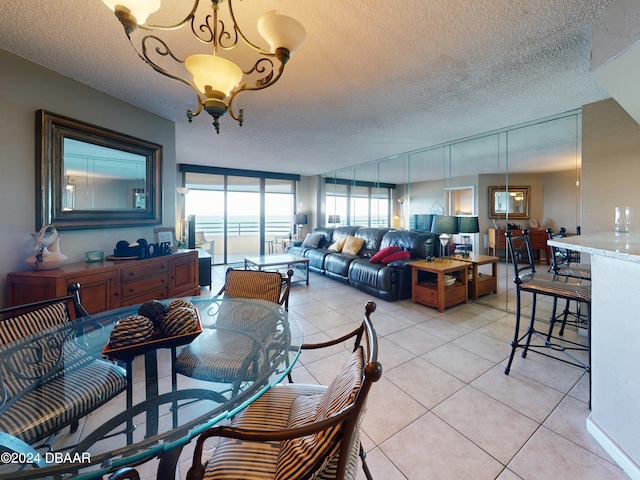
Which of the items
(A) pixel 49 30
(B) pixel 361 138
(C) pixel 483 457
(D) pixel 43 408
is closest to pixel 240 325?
(D) pixel 43 408

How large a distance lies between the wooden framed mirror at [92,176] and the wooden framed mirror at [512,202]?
505 centimetres

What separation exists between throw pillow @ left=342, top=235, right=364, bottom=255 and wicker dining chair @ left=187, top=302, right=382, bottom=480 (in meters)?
4.31

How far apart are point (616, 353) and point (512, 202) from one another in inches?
140

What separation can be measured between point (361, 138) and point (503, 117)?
6.25 ft

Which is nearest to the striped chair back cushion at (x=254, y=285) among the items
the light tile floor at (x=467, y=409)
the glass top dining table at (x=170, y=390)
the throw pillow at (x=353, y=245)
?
the glass top dining table at (x=170, y=390)

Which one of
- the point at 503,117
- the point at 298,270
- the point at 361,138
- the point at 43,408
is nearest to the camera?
the point at 43,408

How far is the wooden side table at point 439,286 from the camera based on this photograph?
135 inches

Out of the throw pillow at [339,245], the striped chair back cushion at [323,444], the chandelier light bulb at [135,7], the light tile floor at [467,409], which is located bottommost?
the light tile floor at [467,409]

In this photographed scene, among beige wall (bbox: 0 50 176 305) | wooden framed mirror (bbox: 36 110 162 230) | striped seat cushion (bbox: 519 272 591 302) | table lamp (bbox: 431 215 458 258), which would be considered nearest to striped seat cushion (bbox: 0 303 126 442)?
beige wall (bbox: 0 50 176 305)

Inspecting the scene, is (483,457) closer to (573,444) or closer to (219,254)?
(573,444)

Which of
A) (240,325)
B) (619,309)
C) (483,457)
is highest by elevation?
(619,309)

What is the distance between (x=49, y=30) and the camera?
1748 millimetres

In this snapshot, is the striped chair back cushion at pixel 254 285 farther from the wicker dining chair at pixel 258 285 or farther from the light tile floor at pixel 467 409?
the light tile floor at pixel 467 409

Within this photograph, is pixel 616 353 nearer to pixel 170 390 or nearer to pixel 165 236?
pixel 170 390
